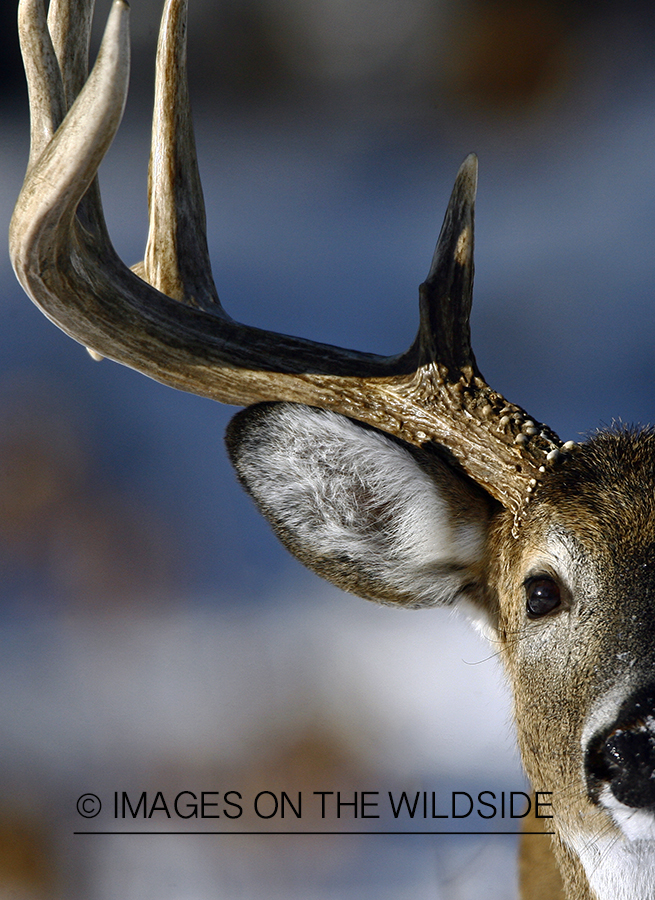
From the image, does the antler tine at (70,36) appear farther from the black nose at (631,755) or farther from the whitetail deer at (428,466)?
the black nose at (631,755)

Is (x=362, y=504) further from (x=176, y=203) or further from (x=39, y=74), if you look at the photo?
(x=39, y=74)

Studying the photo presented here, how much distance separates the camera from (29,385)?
7.32ft

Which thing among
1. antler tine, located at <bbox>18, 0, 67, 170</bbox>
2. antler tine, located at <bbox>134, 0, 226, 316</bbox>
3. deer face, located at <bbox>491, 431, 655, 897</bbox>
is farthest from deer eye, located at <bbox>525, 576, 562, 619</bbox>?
antler tine, located at <bbox>18, 0, 67, 170</bbox>

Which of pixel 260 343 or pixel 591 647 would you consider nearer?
pixel 591 647

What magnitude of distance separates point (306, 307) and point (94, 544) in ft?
2.96

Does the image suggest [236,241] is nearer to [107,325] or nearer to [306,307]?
[306,307]

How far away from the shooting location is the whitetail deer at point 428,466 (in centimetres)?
96

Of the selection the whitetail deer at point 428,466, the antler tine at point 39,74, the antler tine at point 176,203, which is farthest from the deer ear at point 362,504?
the antler tine at point 39,74

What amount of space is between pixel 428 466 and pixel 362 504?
12cm

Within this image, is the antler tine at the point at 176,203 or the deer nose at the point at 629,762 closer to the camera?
A: the deer nose at the point at 629,762

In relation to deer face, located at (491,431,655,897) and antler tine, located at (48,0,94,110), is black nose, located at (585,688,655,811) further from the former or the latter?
antler tine, located at (48,0,94,110)
